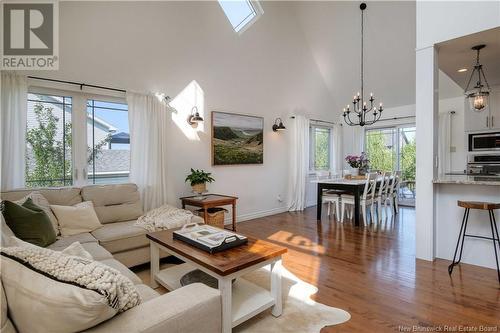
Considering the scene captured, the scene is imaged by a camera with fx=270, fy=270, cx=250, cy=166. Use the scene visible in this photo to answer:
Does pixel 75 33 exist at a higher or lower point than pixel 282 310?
higher

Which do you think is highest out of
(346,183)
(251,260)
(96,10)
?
(96,10)

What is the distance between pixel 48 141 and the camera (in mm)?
3258

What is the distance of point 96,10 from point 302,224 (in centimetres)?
438

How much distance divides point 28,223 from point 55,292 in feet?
5.50

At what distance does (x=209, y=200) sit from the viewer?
3.90 m

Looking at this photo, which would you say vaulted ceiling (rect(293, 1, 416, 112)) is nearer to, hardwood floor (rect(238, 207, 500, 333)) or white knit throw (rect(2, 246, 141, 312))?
hardwood floor (rect(238, 207, 500, 333))

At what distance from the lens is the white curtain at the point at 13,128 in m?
2.85

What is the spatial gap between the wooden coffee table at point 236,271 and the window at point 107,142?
179cm

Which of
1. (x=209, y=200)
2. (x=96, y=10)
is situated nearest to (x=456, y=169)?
(x=209, y=200)

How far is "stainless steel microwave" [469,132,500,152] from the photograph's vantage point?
4863 mm

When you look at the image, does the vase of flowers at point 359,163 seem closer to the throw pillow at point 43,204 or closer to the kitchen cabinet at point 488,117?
the kitchen cabinet at point 488,117

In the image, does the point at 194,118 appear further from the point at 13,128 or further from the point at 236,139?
the point at 13,128

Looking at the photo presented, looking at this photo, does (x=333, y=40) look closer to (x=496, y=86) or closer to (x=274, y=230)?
(x=496, y=86)

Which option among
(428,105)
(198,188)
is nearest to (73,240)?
(198,188)
